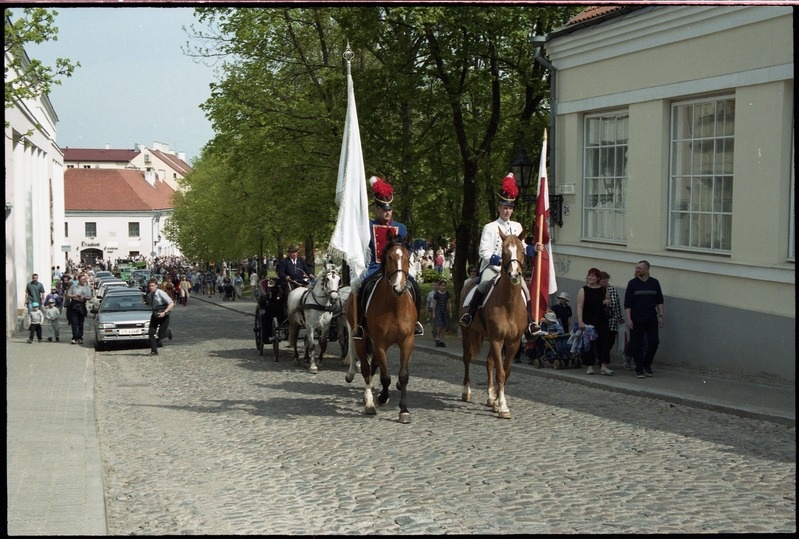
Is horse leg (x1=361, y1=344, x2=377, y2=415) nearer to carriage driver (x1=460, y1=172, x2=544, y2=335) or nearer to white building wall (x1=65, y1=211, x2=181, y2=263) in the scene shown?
carriage driver (x1=460, y1=172, x2=544, y2=335)

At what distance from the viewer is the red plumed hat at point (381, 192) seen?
12492mm

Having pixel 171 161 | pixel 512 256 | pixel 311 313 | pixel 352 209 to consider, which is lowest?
pixel 311 313

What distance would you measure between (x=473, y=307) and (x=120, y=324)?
13732 millimetres

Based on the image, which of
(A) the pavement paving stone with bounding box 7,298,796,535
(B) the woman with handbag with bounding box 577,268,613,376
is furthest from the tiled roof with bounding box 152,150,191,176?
(B) the woman with handbag with bounding box 577,268,613,376

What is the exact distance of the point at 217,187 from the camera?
5322 cm

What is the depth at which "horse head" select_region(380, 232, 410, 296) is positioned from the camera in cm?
1173

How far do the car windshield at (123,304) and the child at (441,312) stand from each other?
25.1 feet

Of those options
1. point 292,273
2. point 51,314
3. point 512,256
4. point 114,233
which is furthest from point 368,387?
point 114,233

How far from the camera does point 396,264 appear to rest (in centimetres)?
1179

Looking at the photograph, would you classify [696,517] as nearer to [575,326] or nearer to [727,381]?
[727,381]

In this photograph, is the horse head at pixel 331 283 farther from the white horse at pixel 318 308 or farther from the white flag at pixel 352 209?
the white flag at pixel 352 209

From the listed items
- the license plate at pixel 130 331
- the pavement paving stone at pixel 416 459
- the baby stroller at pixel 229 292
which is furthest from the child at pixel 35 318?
the baby stroller at pixel 229 292

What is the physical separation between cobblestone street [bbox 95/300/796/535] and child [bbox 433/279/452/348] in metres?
7.24

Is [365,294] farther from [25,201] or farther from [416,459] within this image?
[25,201]
